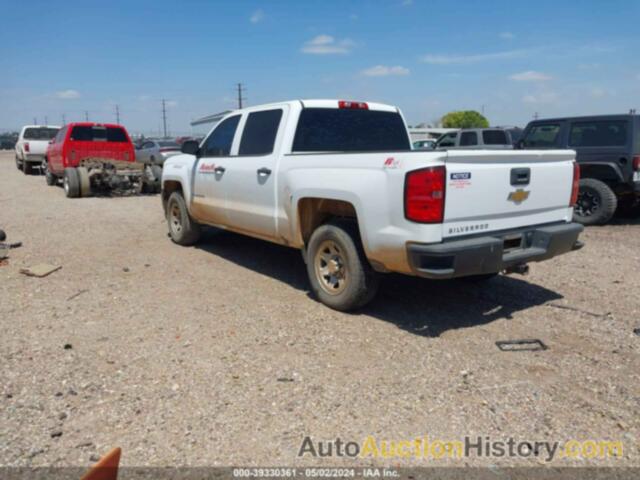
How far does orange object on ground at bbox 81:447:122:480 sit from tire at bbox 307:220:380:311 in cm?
290

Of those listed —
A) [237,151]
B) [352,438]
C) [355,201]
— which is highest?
[237,151]

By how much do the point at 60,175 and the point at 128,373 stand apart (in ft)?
45.0

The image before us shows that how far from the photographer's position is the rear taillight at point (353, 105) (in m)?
5.74

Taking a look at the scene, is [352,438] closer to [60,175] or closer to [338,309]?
[338,309]

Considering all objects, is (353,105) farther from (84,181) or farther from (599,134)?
(84,181)

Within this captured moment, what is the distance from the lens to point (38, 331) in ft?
14.5

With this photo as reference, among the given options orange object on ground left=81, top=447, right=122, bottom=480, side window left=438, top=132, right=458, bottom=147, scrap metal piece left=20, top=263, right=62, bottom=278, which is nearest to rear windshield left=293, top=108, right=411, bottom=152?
scrap metal piece left=20, top=263, right=62, bottom=278

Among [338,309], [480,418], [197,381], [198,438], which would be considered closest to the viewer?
[198,438]

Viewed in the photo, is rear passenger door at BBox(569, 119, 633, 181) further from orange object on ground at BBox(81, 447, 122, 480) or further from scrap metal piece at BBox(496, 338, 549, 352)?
orange object on ground at BBox(81, 447, 122, 480)

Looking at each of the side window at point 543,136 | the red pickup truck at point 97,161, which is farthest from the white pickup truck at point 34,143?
the side window at point 543,136

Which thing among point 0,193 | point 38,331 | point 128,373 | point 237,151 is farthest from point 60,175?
point 128,373

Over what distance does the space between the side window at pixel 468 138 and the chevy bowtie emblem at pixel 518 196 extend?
1195 cm

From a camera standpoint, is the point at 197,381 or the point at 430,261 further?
the point at 430,261

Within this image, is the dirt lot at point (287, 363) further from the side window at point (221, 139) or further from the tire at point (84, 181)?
the tire at point (84, 181)
